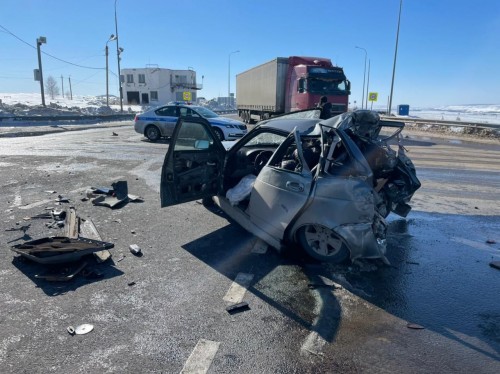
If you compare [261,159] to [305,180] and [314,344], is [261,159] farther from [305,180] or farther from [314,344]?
[314,344]

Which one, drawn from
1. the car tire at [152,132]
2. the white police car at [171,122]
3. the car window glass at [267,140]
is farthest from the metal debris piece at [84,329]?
the car tire at [152,132]

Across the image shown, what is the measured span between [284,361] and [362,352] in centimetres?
62

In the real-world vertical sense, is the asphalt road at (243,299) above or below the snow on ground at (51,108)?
below

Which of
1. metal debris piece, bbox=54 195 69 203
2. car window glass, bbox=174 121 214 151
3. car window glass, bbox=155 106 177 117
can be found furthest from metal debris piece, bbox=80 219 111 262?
car window glass, bbox=155 106 177 117

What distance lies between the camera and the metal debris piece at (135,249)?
14.3 feet

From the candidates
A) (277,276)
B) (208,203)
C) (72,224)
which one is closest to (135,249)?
(72,224)

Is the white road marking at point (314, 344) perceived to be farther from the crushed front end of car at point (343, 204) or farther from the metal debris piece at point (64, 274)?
the metal debris piece at point (64, 274)

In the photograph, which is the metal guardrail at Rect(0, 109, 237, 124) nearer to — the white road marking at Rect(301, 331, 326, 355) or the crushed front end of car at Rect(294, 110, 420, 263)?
the crushed front end of car at Rect(294, 110, 420, 263)

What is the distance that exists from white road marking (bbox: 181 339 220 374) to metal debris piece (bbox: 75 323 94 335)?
931mm

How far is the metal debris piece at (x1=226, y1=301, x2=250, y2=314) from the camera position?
318cm

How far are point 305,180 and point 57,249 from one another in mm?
2898

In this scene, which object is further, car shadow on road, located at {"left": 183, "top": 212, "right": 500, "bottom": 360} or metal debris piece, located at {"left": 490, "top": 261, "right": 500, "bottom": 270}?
metal debris piece, located at {"left": 490, "top": 261, "right": 500, "bottom": 270}

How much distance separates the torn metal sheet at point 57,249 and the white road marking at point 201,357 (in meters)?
1.96

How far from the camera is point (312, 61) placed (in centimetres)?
1897
